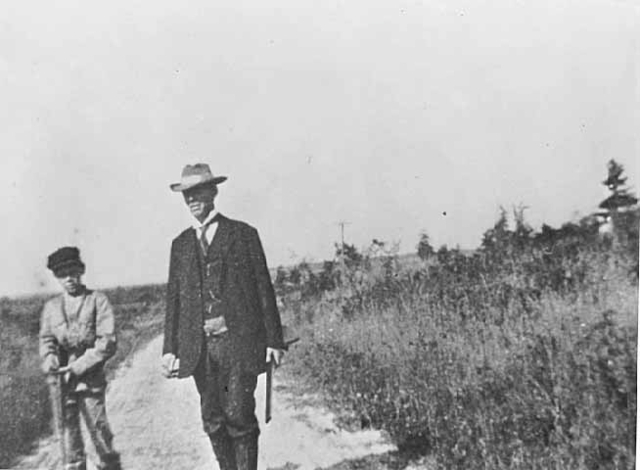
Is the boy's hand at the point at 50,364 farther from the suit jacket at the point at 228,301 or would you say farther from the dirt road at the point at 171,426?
the suit jacket at the point at 228,301

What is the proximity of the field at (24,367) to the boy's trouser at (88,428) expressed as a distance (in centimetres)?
12

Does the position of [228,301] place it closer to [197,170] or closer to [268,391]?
[268,391]

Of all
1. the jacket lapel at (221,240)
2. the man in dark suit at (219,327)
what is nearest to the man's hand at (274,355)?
the man in dark suit at (219,327)

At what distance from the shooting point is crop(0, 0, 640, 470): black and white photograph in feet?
14.6

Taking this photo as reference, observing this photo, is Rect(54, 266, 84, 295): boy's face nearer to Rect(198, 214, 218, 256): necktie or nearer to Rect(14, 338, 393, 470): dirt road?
Rect(14, 338, 393, 470): dirt road

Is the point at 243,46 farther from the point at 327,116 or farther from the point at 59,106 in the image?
the point at 59,106

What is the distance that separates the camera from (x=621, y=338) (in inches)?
197

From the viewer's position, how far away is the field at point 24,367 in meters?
4.39

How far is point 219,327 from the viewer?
4473 mm

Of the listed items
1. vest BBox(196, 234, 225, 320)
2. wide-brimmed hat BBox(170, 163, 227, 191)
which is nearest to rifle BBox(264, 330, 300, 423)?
vest BBox(196, 234, 225, 320)

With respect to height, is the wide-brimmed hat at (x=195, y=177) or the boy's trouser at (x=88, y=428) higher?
the wide-brimmed hat at (x=195, y=177)

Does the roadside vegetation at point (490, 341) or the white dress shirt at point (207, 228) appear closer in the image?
the white dress shirt at point (207, 228)

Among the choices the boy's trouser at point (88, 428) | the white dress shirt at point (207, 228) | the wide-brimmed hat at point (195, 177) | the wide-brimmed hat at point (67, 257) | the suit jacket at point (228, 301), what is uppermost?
the wide-brimmed hat at point (195, 177)

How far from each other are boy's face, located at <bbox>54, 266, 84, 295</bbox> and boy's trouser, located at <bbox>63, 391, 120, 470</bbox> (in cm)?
56
